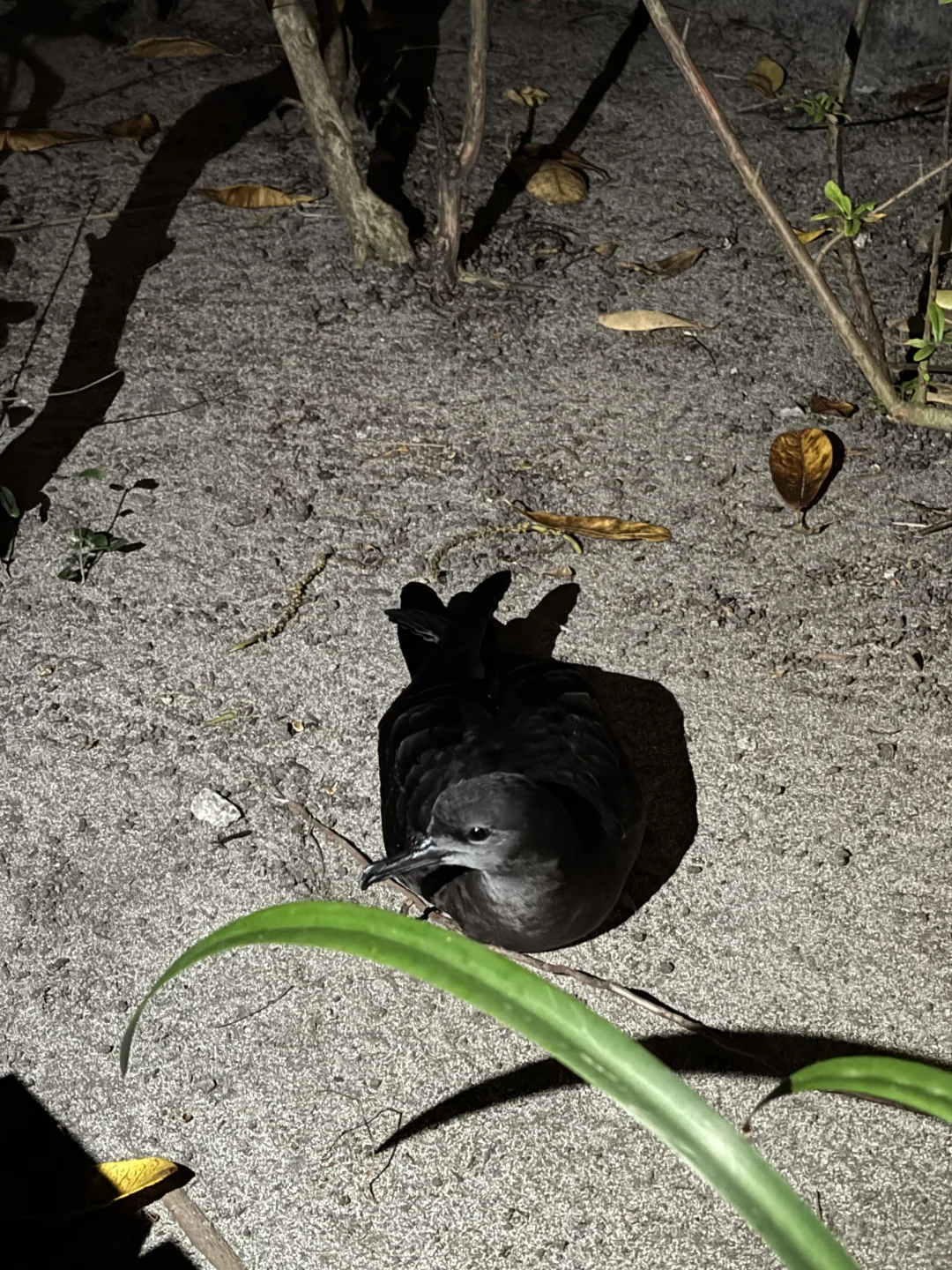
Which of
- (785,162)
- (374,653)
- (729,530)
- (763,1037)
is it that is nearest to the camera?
(763,1037)

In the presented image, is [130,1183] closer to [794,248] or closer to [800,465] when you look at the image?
[800,465]

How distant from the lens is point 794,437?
3.54 m

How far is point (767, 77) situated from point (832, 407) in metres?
2.15

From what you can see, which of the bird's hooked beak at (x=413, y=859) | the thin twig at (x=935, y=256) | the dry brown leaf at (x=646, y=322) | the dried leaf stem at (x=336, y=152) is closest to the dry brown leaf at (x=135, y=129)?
the dried leaf stem at (x=336, y=152)

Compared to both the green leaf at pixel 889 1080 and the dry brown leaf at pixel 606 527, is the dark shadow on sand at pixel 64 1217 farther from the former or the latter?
the dry brown leaf at pixel 606 527

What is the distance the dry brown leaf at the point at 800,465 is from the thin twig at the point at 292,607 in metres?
1.29

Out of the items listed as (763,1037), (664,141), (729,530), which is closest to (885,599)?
(729,530)

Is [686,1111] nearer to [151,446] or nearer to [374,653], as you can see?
[374,653]

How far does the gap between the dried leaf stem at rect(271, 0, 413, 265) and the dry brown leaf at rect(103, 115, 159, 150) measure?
3.34 ft

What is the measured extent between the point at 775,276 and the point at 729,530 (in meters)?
1.27

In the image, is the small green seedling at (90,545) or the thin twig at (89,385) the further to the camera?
the thin twig at (89,385)

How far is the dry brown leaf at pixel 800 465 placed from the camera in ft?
11.2

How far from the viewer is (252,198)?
450 cm

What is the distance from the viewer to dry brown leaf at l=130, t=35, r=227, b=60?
5242 mm
